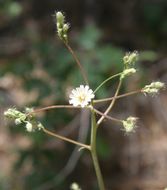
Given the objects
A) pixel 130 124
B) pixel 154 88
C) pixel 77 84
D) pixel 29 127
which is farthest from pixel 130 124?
pixel 77 84

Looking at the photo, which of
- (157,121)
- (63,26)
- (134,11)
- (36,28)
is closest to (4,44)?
(36,28)

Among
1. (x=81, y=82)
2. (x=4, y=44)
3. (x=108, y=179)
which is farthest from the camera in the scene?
(x=4, y=44)

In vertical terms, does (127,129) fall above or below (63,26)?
below

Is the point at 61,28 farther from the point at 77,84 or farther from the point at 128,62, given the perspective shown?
the point at 77,84

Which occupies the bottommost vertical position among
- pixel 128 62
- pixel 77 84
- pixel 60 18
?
pixel 128 62

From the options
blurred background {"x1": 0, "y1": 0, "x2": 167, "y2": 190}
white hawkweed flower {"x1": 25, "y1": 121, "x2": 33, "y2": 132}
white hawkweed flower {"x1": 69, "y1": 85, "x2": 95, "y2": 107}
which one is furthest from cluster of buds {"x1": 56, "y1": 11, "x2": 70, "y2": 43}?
blurred background {"x1": 0, "y1": 0, "x2": 167, "y2": 190}

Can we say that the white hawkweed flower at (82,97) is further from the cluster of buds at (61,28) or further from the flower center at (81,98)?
the cluster of buds at (61,28)

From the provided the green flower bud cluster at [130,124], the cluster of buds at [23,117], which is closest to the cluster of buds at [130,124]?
the green flower bud cluster at [130,124]

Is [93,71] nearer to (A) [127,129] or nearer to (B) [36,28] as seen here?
(A) [127,129]

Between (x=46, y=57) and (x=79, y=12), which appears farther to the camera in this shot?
(x=79, y=12)
